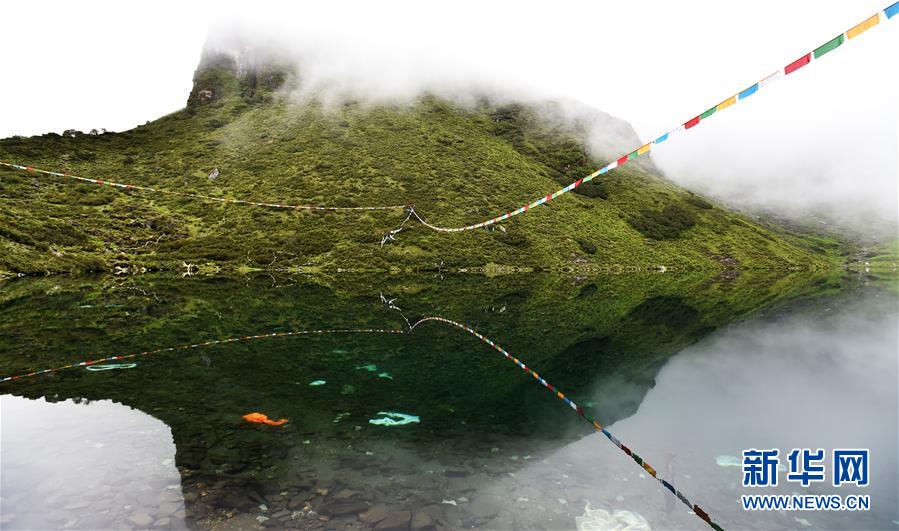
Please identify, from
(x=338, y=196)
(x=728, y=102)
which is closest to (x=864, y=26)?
(x=728, y=102)

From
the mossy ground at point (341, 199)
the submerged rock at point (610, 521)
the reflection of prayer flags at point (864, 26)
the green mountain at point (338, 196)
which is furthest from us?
the green mountain at point (338, 196)

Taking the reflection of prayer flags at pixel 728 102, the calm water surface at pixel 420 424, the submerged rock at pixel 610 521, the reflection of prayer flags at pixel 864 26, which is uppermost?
the reflection of prayer flags at pixel 864 26

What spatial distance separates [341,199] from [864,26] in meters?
70.2

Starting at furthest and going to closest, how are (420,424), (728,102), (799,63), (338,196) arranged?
(338,196) < (728,102) < (799,63) < (420,424)

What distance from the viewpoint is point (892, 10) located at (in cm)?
873

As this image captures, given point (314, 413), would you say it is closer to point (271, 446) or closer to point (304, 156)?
point (271, 446)

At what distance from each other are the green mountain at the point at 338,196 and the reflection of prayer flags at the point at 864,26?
176 feet

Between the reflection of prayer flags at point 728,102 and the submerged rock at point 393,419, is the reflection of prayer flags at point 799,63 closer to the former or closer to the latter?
the reflection of prayer flags at point 728,102

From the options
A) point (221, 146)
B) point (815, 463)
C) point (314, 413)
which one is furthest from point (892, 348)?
point (221, 146)

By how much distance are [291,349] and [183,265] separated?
49740 mm

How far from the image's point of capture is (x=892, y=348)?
15.9 metres

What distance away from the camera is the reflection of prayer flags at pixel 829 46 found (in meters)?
9.67

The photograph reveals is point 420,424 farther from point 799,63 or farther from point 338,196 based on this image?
point 338,196

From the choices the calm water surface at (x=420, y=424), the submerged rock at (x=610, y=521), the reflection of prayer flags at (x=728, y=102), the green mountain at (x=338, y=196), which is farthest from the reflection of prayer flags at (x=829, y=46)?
the green mountain at (x=338, y=196)
